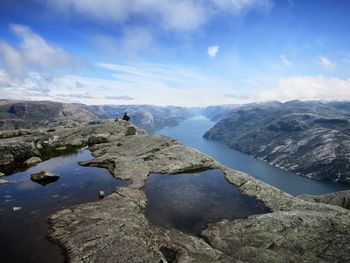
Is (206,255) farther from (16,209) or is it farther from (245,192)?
(16,209)

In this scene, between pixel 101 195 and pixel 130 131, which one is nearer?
pixel 101 195

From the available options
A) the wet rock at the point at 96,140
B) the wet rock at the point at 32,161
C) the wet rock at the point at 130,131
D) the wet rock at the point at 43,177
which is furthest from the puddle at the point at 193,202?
the wet rock at the point at 130,131

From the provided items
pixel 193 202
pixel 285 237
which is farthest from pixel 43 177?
pixel 285 237

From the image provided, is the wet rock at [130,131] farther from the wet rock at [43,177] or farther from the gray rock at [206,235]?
the gray rock at [206,235]

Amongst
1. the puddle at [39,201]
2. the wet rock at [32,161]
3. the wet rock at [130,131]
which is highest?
the wet rock at [130,131]

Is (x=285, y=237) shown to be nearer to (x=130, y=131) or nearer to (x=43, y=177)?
(x=43, y=177)

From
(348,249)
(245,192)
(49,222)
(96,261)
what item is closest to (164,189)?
(245,192)
